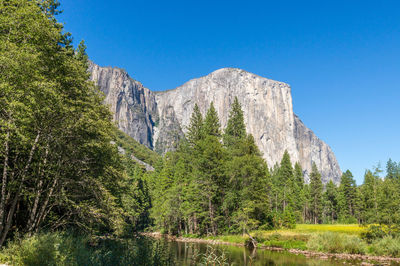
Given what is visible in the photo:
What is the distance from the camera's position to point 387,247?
25.8 meters

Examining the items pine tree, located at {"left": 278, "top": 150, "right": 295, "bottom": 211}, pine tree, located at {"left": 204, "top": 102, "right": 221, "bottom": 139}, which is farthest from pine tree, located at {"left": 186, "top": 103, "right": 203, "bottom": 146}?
pine tree, located at {"left": 278, "top": 150, "right": 295, "bottom": 211}

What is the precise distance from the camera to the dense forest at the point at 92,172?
12.3 m

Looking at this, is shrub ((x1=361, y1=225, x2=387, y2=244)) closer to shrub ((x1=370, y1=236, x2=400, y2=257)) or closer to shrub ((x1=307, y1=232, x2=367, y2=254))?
shrub ((x1=370, y1=236, x2=400, y2=257))

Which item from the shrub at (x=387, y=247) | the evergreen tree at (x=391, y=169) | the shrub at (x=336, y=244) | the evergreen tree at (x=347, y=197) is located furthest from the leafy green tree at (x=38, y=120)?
the evergreen tree at (x=391, y=169)

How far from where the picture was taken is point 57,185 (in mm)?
16734

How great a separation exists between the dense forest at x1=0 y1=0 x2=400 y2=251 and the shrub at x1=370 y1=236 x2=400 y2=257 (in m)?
2.66

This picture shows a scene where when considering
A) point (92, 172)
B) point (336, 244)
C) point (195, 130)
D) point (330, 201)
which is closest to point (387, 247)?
point (336, 244)

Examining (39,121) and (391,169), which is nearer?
(39,121)

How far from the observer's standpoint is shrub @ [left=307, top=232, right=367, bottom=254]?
88.6 feet

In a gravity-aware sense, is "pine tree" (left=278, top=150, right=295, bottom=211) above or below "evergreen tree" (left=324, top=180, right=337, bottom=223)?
above

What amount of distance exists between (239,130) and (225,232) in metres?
23.2

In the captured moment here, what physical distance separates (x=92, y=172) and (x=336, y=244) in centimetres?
2559

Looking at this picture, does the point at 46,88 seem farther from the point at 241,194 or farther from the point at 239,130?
the point at 239,130

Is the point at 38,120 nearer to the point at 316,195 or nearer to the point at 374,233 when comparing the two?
the point at 374,233
